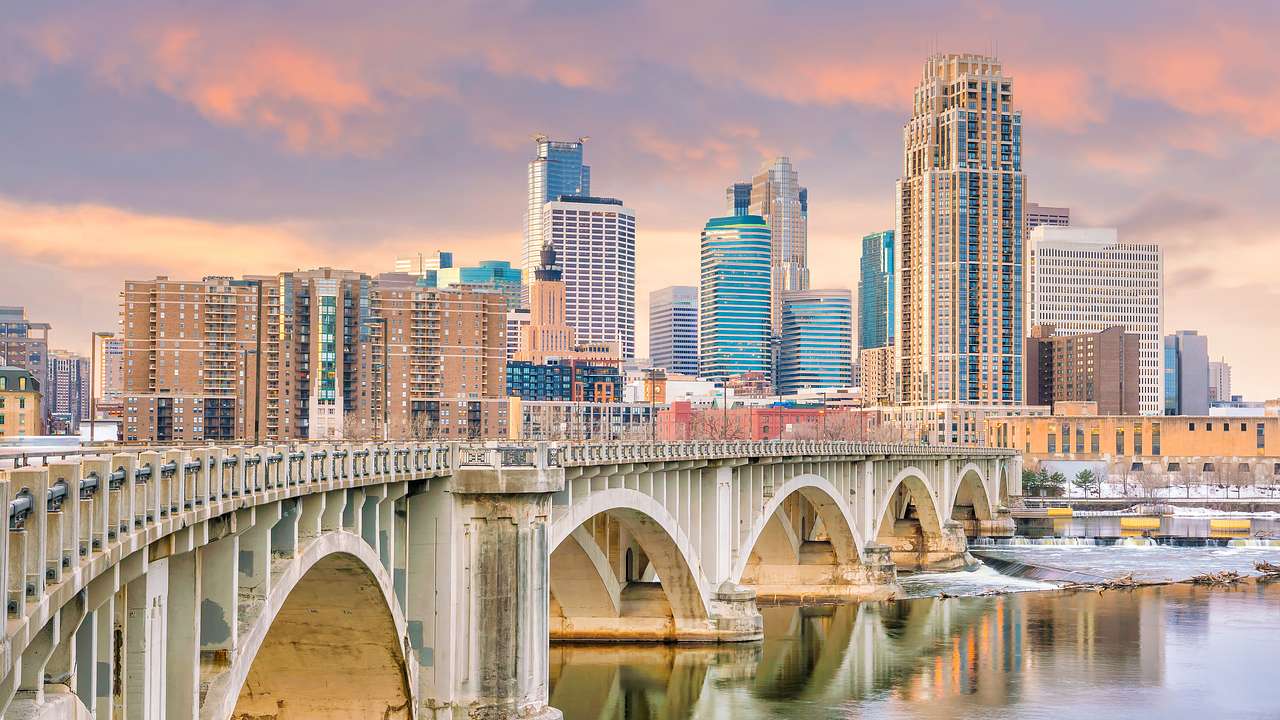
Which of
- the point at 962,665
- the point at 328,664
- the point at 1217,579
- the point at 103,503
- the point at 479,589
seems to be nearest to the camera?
the point at 103,503

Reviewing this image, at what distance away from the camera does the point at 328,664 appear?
41.5 metres

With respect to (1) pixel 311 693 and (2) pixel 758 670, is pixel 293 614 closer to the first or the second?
(1) pixel 311 693

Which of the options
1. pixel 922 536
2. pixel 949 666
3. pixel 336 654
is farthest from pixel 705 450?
pixel 922 536

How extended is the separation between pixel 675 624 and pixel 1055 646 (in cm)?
2132

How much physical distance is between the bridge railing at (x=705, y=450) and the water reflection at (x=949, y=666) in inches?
381

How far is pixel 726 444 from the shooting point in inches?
3095

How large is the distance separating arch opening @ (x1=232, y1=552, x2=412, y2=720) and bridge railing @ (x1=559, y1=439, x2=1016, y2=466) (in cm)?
1072

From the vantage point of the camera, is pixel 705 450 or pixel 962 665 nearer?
pixel 705 450

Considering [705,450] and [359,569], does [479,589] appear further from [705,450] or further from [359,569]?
[705,450]

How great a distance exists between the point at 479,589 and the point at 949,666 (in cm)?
3707

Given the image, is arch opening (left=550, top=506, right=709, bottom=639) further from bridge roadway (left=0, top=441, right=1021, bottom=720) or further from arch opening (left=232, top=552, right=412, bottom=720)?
arch opening (left=232, top=552, right=412, bottom=720)

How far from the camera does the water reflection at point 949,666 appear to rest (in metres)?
64.0

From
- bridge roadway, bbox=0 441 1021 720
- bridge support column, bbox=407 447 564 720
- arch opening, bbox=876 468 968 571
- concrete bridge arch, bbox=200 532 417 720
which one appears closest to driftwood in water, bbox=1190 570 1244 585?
arch opening, bbox=876 468 968 571

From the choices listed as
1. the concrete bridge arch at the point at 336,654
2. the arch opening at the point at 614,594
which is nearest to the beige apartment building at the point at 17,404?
the arch opening at the point at 614,594
